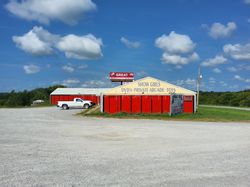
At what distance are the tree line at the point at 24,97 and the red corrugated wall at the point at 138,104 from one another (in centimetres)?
4549

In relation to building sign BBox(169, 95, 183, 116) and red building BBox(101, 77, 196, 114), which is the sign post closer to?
red building BBox(101, 77, 196, 114)

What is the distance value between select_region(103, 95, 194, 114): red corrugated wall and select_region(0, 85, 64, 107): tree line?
149 ft

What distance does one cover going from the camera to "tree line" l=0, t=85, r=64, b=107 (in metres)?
88.3

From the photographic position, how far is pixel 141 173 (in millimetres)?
8578

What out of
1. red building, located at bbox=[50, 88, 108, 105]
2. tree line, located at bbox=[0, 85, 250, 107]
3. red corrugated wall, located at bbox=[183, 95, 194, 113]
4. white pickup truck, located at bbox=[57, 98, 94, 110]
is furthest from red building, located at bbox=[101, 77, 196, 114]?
tree line, located at bbox=[0, 85, 250, 107]

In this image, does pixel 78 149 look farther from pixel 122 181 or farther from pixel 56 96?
pixel 56 96

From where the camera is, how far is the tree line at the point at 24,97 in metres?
88.3

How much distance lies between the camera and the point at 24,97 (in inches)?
3725

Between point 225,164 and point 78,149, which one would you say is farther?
point 78,149

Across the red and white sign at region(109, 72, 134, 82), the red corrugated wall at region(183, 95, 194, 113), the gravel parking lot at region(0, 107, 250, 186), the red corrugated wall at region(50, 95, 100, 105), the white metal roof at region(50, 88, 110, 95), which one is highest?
the red and white sign at region(109, 72, 134, 82)

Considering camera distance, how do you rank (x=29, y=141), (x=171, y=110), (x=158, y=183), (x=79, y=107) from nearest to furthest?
(x=158, y=183) < (x=29, y=141) < (x=171, y=110) < (x=79, y=107)

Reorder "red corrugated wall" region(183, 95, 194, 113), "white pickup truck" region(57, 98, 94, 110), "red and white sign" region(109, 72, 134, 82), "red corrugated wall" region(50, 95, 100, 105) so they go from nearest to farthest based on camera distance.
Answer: "red corrugated wall" region(183, 95, 194, 113) < "white pickup truck" region(57, 98, 94, 110) < "red and white sign" region(109, 72, 134, 82) < "red corrugated wall" region(50, 95, 100, 105)

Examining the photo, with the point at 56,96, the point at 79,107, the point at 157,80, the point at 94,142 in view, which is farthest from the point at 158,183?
the point at 56,96

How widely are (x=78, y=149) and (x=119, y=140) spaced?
3322 mm
